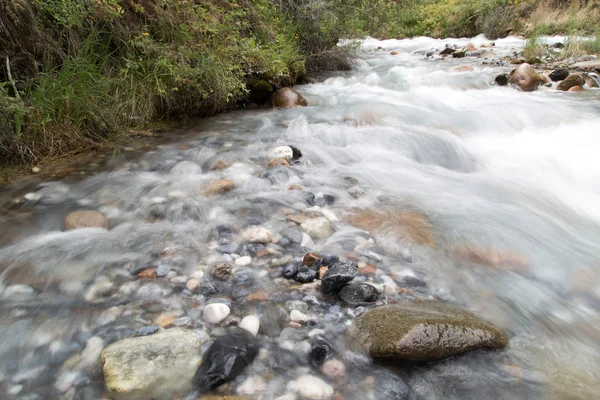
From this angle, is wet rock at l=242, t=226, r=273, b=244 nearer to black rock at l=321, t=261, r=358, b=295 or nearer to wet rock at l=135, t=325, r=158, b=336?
black rock at l=321, t=261, r=358, b=295

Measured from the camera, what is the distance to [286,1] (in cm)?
853

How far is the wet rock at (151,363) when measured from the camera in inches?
62.2

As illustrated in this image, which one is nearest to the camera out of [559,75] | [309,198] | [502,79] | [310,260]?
[310,260]

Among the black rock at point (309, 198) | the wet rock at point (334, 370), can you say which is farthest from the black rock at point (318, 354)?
the black rock at point (309, 198)

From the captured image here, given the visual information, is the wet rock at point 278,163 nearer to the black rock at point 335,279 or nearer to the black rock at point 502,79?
the black rock at point 335,279

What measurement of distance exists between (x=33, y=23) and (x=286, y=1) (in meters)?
6.03

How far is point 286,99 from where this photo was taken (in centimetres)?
666

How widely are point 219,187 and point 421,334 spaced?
231 centimetres

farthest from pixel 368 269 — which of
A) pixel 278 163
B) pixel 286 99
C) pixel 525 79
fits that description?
pixel 525 79

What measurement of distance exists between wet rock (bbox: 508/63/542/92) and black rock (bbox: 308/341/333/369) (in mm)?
8148

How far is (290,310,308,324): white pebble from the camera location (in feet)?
6.69

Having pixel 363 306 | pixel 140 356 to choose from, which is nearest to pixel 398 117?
pixel 363 306

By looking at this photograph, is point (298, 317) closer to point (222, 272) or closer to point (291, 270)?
point (291, 270)

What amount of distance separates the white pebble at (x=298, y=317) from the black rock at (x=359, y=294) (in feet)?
0.84
